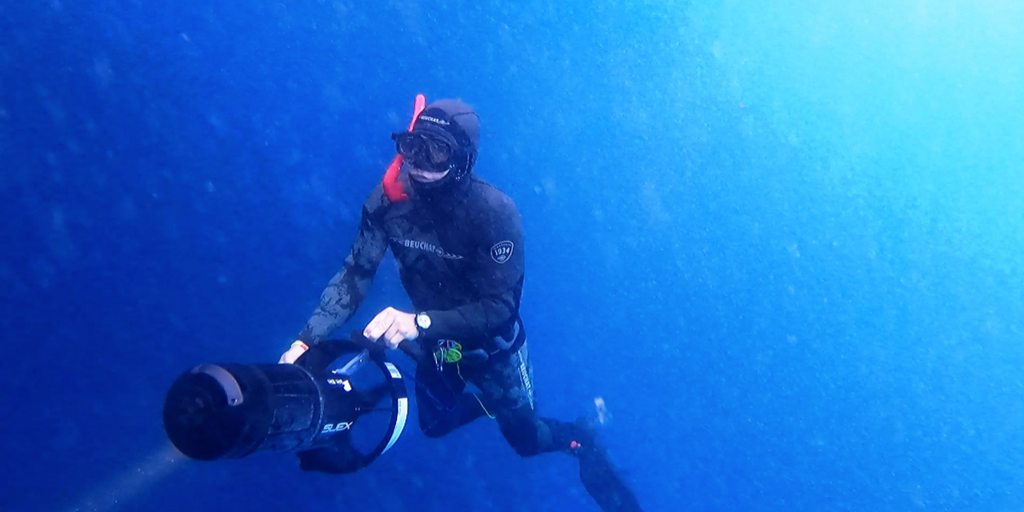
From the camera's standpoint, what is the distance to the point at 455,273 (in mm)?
3127

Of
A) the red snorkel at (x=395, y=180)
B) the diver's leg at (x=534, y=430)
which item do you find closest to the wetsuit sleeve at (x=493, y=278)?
the red snorkel at (x=395, y=180)

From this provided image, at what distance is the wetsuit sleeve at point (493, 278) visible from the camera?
279cm

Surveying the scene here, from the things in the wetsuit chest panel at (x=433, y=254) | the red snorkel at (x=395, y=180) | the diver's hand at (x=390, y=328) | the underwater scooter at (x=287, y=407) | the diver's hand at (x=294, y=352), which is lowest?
the underwater scooter at (x=287, y=407)

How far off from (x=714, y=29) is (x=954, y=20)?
10.6ft

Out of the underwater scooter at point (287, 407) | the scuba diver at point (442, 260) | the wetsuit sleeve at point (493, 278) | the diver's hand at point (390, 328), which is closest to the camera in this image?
the underwater scooter at point (287, 407)

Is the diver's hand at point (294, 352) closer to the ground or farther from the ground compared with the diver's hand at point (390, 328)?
closer to the ground

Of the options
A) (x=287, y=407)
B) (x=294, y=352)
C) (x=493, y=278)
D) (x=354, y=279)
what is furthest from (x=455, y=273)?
(x=287, y=407)

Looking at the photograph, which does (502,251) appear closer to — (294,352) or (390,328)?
(390,328)

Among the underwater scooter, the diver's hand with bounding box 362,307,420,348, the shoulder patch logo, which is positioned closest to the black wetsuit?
the shoulder patch logo

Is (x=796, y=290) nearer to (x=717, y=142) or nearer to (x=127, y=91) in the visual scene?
(x=717, y=142)

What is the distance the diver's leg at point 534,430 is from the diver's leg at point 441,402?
0.60 feet

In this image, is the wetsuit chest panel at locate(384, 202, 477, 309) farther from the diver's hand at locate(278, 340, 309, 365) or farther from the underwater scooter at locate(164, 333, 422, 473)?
the diver's hand at locate(278, 340, 309, 365)

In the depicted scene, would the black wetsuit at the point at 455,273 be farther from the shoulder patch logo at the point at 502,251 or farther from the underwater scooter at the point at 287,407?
the underwater scooter at the point at 287,407

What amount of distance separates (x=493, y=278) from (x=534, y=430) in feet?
6.44
